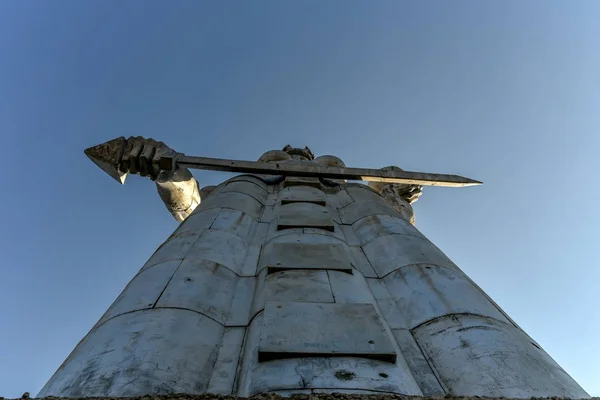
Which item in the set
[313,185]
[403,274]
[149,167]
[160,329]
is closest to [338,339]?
[160,329]

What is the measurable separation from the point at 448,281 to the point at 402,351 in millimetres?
1342

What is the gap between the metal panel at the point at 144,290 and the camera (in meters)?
4.28

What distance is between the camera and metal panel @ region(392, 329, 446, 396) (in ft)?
11.4

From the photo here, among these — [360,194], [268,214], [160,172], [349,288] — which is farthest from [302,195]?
[349,288]

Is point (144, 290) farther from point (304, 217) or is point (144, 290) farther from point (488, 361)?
point (488, 361)

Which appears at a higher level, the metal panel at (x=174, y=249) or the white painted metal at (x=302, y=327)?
the metal panel at (x=174, y=249)

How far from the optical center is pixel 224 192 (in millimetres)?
8219

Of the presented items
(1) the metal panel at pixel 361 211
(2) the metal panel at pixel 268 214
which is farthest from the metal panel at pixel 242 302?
(1) the metal panel at pixel 361 211

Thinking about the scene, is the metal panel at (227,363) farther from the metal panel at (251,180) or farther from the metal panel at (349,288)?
the metal panel at (251,180)

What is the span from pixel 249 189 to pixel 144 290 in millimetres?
4296

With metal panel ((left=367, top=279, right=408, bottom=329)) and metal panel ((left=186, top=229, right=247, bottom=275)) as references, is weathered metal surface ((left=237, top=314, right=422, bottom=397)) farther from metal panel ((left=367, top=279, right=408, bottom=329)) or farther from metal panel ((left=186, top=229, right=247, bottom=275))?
metal panel ((left=186, top=229, right=247, bottom=275))

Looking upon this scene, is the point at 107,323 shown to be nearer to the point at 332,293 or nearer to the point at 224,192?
the point at 332,293

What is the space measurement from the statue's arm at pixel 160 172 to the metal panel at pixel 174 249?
357 cm

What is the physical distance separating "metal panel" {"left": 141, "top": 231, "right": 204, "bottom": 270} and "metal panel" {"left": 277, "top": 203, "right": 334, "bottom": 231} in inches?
44.9
